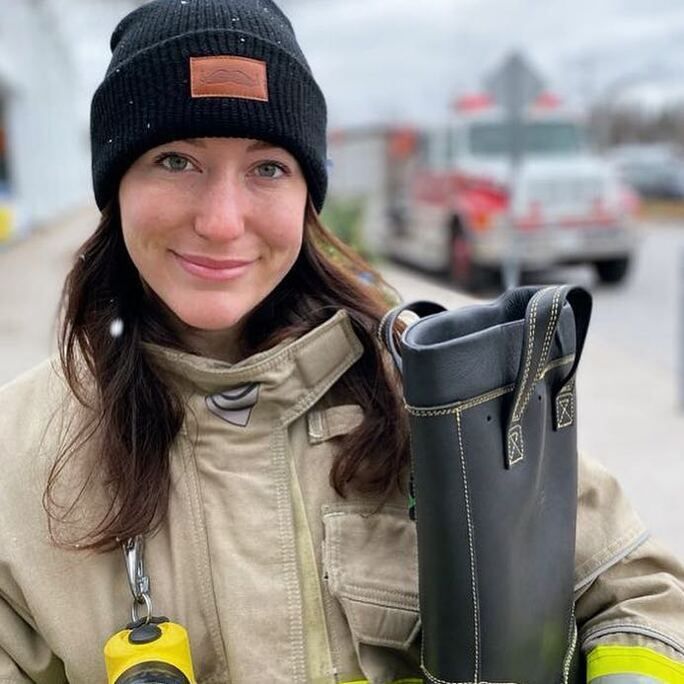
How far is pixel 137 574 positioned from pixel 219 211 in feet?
1.86

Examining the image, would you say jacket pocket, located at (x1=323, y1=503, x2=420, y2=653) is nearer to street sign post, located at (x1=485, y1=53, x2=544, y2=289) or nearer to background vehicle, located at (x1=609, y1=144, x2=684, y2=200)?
street sign post, located at (x1=485, y1=53, x2=544, y2=289)

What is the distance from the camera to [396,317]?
55.6 inches

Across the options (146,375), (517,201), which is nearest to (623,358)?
(517,201)

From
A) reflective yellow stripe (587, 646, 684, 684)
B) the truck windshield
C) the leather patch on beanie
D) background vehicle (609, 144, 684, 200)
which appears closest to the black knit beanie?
the leather patch on beanie

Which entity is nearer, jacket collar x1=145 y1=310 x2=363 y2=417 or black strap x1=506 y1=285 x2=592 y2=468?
black strap x1=506 y1=285 x2=592 y2=468

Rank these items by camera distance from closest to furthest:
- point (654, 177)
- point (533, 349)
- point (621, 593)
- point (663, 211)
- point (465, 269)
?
point (533, 349) → point (621, 593) → point (465, 269) → point (663, 211) → point (654, 177)

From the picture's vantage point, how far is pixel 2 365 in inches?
286

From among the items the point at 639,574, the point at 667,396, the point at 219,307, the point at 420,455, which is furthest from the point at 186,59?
the point at 667,396

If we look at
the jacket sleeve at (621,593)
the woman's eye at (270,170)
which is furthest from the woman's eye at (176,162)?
the jacket sleeve at (621,593)

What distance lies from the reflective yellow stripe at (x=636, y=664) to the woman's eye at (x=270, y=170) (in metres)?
0.91

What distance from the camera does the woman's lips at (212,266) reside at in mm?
1442

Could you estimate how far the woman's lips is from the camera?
1442 mm

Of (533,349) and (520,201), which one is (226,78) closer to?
(533,349)

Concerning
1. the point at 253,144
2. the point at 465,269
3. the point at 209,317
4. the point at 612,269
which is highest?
the point at 253,144
